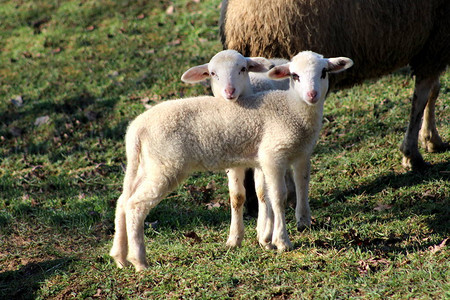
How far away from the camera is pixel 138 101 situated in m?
8.60

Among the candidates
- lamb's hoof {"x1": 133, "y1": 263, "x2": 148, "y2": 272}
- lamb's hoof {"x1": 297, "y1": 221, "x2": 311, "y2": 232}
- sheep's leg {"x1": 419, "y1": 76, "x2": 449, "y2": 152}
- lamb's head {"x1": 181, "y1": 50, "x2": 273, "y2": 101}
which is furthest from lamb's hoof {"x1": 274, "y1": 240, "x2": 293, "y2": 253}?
sheep's leg {"x1": 419, "y1": 76, "x2": 449, "y2": 152}

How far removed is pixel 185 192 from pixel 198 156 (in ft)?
6.88

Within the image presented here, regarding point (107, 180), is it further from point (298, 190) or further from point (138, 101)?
point (298, 190)

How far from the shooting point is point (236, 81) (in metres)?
4.31

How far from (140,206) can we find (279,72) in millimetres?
1416

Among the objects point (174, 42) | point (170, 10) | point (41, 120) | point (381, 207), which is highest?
point (170, 10)

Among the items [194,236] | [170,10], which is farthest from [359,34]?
[170,10]

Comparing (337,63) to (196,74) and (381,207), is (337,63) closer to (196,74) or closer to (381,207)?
(196,74)

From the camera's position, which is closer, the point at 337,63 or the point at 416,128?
the point at 337,63

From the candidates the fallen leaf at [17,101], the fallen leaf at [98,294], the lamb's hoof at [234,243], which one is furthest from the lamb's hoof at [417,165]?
the fallen leaf at [17,101]

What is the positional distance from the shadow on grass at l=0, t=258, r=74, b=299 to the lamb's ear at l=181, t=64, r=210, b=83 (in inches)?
71.0

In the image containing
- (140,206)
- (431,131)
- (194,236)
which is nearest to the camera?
(140,206)

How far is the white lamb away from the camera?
428 centimetres

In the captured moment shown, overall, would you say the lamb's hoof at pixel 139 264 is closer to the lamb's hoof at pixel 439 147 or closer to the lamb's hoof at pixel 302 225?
the lamb's hoof at pixel 302 225
